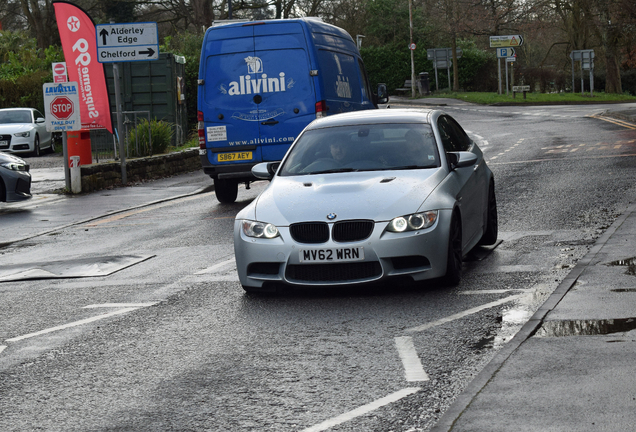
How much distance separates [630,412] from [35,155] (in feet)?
92.7

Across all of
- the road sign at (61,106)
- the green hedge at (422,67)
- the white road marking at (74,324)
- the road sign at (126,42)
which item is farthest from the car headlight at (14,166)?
the green hedge at (422,67)

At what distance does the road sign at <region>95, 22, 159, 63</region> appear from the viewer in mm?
19906

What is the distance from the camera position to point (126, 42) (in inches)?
789

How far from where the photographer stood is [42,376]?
5.61 meters

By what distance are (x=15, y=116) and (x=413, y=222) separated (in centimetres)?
2588

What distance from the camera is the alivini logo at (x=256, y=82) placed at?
14359 mm

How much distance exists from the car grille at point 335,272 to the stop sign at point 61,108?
40.0ft

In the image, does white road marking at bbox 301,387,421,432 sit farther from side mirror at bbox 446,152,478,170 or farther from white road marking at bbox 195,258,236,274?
white road marking at bbox 195,258,236,274

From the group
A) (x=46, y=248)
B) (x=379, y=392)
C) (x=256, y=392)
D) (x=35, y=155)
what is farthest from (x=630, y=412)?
(x=35, y=155)

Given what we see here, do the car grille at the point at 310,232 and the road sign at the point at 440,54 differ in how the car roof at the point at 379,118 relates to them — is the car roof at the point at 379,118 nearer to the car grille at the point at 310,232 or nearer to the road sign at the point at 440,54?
the car grille at the point at 310,232

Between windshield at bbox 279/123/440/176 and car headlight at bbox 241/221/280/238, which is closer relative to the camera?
car headlight at bbox 241/221/280/238

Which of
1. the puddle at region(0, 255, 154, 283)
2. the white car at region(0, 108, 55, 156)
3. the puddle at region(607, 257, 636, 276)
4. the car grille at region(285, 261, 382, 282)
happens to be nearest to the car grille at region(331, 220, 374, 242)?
the car grille at region(285, 261, 382, 282)

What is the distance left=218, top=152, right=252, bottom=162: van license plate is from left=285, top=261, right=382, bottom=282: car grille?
7411mm

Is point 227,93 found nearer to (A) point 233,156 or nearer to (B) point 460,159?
(A) point 233,156
